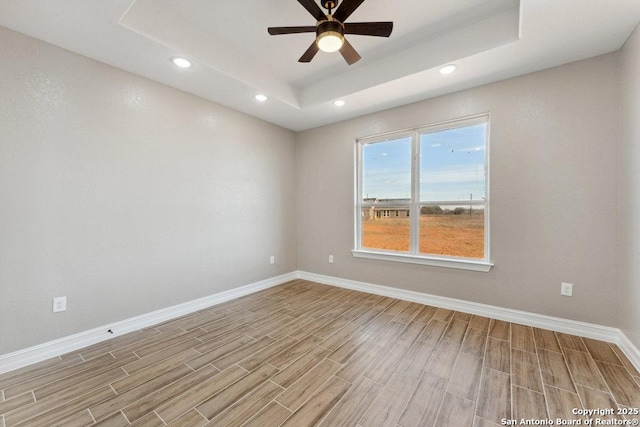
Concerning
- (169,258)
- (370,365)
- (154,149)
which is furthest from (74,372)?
(370,365)

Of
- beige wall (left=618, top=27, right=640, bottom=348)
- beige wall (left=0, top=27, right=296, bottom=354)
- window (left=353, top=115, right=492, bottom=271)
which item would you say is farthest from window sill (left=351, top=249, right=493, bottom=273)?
beige wall (left=0, top=27, right=296, bottom=354)

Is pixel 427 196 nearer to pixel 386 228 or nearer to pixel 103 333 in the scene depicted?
pixel 386 228

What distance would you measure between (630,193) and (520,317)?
1.46 m

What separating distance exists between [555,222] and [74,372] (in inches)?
173

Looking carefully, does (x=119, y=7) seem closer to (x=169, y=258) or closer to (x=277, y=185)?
(x=169, y=258)

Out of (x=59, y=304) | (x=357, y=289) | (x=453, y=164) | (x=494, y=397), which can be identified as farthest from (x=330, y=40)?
(x=357, y=289)

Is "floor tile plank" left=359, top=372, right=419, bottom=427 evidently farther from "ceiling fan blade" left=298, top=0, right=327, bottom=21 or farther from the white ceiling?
the white ceiling

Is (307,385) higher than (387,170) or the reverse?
the reverse

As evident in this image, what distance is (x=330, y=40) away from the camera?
1857 mm

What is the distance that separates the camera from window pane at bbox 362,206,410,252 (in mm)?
3652

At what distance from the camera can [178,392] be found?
1.75 metres

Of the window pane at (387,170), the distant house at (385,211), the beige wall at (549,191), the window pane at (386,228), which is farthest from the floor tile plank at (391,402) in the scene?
the window pane at (387,170)

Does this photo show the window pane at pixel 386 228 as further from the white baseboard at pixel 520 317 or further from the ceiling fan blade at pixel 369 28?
the ceiling fan blade at pixel 369 28

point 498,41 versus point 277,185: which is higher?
point 498,41
